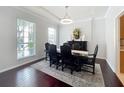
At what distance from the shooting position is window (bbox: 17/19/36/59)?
5.20 metres

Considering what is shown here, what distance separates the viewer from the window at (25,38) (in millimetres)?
5196

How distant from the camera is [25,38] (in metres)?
5.73

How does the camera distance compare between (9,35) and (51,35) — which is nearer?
(9,35)

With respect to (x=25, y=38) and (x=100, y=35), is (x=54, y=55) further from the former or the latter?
(x=100, y=35)

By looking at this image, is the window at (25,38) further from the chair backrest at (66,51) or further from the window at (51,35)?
the chair backrest at (66,51)

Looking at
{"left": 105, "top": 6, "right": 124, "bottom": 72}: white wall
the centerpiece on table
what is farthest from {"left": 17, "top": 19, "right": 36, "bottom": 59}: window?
{"left": 105, "top": 6, "right": 124, "bottom": 72}: white wall

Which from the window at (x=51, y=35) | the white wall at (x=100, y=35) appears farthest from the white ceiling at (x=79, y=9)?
the window at (x=51, y=35)

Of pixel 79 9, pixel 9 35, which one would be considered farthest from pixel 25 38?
pixel 79 9

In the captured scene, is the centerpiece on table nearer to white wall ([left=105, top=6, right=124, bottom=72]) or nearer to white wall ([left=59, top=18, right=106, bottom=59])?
white wall ([left=59, top=18, right=106, bottom=59])

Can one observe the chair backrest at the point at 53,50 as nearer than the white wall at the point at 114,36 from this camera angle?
No

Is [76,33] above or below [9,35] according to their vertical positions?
above
